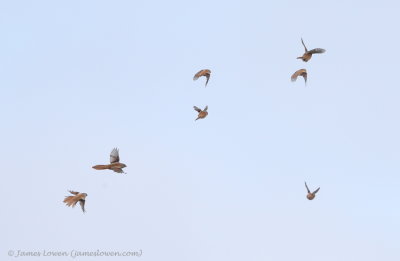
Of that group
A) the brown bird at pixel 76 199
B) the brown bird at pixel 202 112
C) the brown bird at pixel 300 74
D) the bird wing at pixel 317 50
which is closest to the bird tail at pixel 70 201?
the brown bird at pixel 76 199

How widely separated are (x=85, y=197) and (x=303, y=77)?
81.5ft

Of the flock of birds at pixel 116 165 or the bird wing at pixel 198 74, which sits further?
the bird wing at pixel 198 74

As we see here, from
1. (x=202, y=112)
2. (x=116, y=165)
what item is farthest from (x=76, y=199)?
(x=202, y=112)

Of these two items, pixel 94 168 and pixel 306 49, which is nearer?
pixel 94 168

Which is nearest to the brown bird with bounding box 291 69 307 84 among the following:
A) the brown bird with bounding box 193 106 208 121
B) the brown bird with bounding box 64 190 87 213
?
the brown bird with bounding box 193 106 208 121

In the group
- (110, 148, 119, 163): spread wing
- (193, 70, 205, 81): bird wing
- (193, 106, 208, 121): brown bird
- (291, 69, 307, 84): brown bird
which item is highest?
(193, 70, 205, 81): bird wing

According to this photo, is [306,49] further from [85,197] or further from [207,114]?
[85,197]

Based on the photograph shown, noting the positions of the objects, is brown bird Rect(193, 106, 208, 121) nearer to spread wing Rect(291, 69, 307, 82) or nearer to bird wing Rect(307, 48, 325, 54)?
spread wing Rect(291, 69, 307, 82)

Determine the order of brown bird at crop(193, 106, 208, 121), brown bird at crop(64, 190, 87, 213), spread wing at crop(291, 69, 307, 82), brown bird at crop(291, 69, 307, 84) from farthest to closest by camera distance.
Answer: brown bird at crop(193, 106, 208, 121), spread wing at crop(291, 69, 307, 82), brown bird at crop(291, 69, 307, 84), brown bird at crop(64, 190, 87, 213)

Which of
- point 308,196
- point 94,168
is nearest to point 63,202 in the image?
point 94,168

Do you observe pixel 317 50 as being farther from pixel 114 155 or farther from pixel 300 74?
pixel 114 155

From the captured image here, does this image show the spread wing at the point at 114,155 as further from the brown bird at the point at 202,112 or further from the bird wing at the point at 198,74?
the bird wing at the point at 198,74

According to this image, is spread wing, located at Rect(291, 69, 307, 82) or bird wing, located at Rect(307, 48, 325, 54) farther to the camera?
spread wing, located at Rect(291, 69, 307, 82)

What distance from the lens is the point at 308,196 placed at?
71.4 meters
